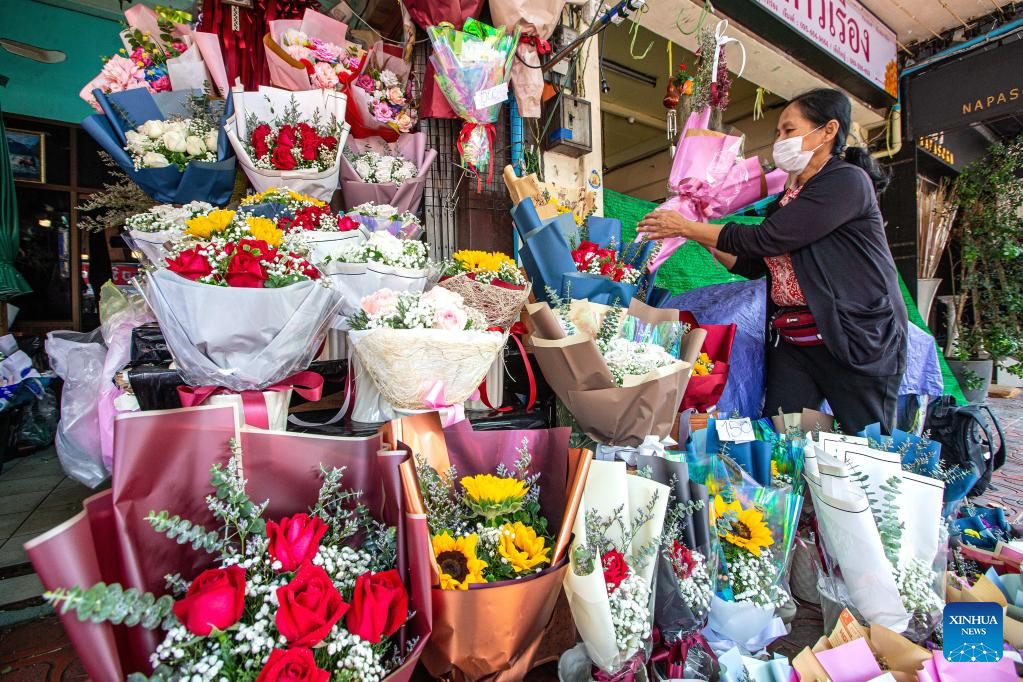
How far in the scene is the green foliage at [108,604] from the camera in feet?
2.17

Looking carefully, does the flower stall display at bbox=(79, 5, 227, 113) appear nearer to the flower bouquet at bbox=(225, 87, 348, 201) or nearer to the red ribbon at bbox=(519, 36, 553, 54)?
the flower bouquet at bbox=(225, 87, 348, 201)

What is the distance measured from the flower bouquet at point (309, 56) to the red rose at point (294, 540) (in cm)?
279

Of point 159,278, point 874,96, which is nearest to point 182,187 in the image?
point 159,278

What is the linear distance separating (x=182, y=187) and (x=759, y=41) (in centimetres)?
498

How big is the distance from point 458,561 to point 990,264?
33.7 ft

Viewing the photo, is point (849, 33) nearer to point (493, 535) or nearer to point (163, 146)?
point (163, 146)

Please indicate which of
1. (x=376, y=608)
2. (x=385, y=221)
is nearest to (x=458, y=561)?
(x=376, y=608)

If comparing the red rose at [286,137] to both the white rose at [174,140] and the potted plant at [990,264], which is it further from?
the potted plant at [990,264]

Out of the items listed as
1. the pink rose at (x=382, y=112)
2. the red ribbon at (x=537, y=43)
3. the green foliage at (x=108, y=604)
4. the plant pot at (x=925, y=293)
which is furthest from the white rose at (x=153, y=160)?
the plant pot at (x=925, y=293)

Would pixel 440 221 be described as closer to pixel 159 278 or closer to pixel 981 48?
pixel 159 278

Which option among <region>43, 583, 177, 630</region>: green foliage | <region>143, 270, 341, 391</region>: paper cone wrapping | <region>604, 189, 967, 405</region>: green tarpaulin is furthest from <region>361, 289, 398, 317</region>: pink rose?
<region>604, 189, 967, 405</region>: green tarpaulin

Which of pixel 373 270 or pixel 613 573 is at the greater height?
pixel 373 270

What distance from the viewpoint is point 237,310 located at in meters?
1.26

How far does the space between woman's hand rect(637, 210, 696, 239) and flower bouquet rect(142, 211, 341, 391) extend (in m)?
1.64
